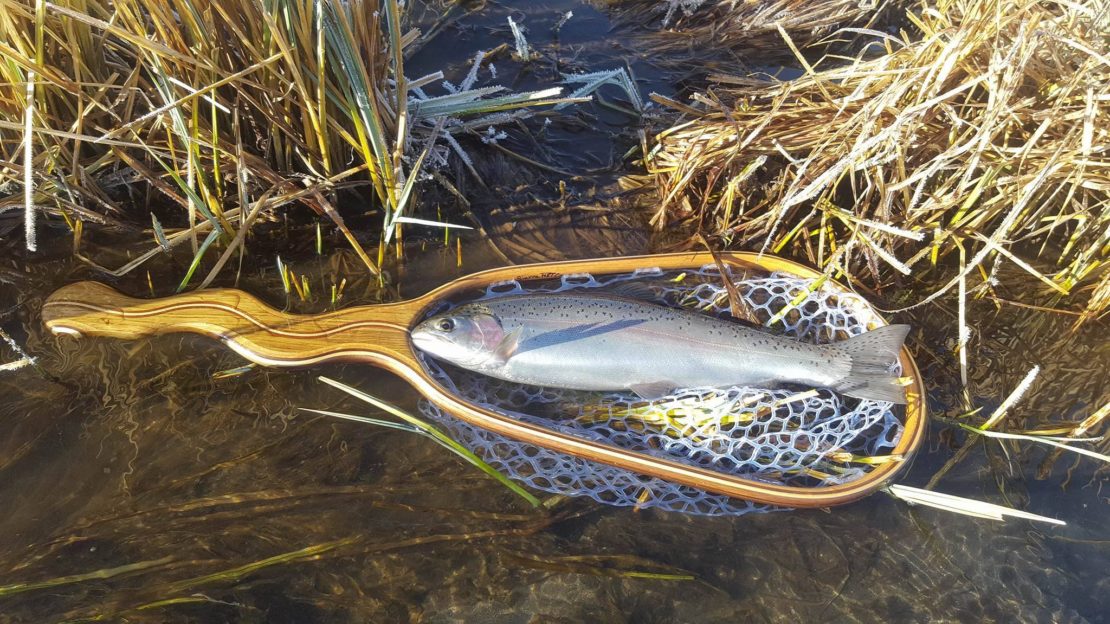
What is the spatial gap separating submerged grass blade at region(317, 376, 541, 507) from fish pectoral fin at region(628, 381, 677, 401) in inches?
28.0

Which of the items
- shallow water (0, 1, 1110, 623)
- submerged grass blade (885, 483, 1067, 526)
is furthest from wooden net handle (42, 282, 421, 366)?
submerged grass blade (885, 483, 1067, 526)

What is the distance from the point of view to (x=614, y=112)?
4.57m

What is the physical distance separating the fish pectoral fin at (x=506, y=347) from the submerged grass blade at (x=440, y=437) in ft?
1.44

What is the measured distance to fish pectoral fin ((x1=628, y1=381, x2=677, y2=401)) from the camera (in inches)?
116

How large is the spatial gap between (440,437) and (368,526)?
1.56ft

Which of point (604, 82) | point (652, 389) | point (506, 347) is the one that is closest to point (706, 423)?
point (652, 389)

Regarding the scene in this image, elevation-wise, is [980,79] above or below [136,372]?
above

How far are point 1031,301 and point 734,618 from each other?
266cm

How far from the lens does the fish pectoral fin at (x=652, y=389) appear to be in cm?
295

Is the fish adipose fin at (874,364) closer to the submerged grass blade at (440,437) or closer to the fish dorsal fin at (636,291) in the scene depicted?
the fish dorsal fin at (636,291)

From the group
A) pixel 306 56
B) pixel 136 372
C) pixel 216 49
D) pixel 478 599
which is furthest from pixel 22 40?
pixel 478 599

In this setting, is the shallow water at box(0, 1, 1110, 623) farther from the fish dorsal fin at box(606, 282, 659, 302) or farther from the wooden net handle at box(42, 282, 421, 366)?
the fish dorsal fin at box(606, 282, 659, 302)

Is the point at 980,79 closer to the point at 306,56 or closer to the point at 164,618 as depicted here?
the point at 306,56

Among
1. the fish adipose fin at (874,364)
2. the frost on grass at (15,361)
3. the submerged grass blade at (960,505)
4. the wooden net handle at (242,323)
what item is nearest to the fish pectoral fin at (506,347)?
the wooden net handle at (242,323)
